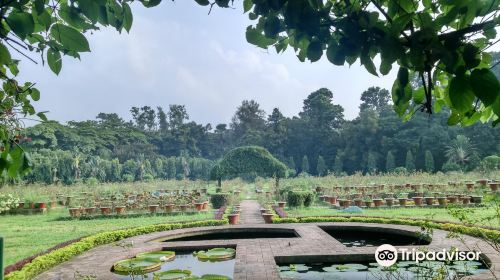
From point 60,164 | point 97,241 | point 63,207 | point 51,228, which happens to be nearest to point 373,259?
point 97,241

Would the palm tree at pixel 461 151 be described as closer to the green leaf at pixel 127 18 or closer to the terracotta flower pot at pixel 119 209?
the terracotta flower pot at pixel 119 209

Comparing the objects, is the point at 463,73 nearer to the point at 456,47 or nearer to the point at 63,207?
the point at 456,47

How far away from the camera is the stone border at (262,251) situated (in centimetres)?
609

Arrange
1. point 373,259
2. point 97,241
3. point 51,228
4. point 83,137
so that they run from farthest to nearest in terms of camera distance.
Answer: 1. point 83,137
2. point 51,228
3. point 97,241
4. point 373,259

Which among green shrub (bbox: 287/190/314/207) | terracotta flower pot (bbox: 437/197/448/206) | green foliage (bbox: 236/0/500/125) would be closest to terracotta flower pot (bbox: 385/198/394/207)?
terracotta flower pot (bbox: 437/197/448/206)

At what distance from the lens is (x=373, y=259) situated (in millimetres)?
6957

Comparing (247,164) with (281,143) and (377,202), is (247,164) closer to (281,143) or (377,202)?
(377,202)

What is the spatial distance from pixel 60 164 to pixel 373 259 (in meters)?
33.3

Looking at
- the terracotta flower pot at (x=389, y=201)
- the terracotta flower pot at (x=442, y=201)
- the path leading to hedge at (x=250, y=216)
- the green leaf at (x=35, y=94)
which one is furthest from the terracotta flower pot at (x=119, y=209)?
the green leaf at (x=35, y=94)

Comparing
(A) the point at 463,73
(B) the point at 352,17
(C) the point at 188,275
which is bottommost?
(C) the point at 188,275

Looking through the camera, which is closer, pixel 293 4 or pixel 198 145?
pixel 293 4

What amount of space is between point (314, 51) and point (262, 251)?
6.97 meters

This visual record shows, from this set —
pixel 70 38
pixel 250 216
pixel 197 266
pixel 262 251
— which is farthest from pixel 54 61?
pixel 250 216

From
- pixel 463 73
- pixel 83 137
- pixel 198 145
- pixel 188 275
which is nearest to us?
pixel 463 73
